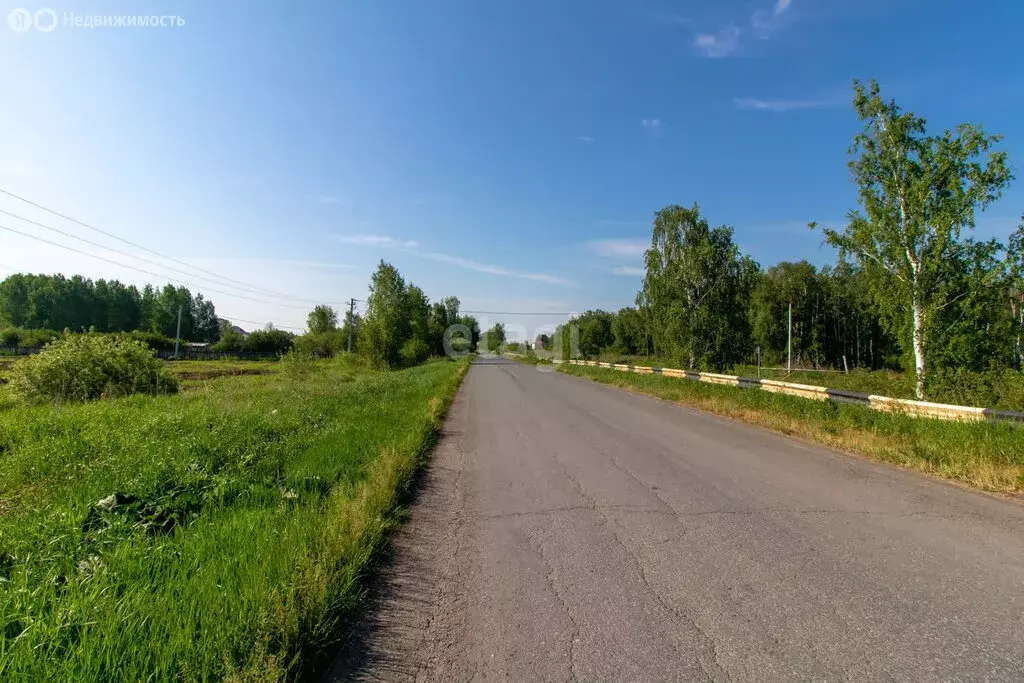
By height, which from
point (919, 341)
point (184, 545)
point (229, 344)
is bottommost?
point (184, 545)

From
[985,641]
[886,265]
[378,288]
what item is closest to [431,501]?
[985,641]

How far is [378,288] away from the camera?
56.0 meters

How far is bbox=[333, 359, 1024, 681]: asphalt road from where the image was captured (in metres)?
2.76

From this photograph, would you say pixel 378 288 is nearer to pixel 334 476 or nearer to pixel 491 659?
pixel 334 476

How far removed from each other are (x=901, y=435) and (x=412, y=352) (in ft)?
161

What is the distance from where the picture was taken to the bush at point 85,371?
14664mm

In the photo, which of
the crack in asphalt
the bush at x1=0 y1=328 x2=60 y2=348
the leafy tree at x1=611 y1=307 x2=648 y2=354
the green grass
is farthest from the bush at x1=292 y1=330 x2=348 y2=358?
the crack in asphalt

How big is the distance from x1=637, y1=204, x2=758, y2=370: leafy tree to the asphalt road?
2197 centimetres

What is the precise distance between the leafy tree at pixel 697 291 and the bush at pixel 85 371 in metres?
25.5

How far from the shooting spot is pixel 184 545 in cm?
382

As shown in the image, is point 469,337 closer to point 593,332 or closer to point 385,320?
point 593,332

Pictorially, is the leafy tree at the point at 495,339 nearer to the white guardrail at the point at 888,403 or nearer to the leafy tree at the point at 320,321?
the leafy tree at the point at 320,321

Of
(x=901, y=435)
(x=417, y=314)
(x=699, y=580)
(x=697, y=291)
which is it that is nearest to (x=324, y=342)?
(x=417, y=314)

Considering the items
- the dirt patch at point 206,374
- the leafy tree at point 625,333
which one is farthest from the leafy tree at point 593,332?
the dirt patch at point 206,374
